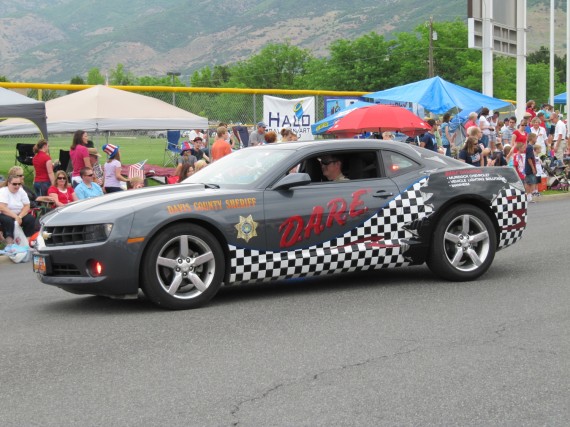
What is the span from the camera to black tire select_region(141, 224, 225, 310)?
25.8 feet

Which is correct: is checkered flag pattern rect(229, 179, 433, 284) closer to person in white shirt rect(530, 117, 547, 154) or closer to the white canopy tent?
the white canopy tent

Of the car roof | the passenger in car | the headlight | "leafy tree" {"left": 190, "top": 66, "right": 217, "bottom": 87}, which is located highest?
"leafy tree" {"left": 190, "top": 66, "right": 217, "bottom": 87}

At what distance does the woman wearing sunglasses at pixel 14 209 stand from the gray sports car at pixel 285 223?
5.40 meters

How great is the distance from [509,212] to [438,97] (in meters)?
14.4

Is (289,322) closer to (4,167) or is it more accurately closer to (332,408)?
(332,408)

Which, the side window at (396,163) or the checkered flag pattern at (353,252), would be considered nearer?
the checkered flag pattern at (353,252)

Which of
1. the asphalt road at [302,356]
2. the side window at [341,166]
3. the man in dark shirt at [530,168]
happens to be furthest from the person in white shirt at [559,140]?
the side window at [341,166]

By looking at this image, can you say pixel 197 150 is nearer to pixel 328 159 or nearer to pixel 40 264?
pixel 328 159

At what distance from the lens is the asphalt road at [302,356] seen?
5.02 m

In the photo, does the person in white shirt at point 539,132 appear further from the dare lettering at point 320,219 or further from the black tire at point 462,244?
the dare lettering at point 320,219

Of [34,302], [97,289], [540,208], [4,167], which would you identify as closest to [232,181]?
[97,289]

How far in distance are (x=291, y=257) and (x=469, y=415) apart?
12.1 ft

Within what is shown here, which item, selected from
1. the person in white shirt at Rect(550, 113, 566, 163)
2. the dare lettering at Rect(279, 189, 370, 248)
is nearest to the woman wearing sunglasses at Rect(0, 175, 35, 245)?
the dare lettering at Rect(279, 189, 370, 248)

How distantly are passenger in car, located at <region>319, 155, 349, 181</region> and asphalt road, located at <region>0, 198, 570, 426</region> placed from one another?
1.07 meters
